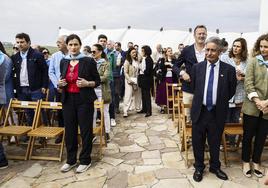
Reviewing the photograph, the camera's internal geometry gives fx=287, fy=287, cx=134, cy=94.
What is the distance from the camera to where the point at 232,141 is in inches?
202

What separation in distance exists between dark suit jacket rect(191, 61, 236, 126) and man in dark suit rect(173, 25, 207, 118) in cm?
31

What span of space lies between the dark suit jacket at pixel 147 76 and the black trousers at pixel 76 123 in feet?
11.8

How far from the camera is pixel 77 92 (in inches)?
164


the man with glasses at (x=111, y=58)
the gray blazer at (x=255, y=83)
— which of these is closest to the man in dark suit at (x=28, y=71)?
the man with glasses at (x=111, y=58)

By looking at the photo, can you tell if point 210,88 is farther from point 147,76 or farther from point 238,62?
point 147,76

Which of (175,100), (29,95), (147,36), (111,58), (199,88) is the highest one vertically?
(147,36)

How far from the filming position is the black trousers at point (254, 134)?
13.3 ft

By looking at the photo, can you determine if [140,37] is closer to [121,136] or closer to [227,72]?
[121,136]

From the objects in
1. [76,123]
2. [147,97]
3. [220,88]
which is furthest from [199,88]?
[147,97]

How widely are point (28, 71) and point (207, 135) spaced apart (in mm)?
3345

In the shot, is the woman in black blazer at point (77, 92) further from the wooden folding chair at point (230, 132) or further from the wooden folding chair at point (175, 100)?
the wooden folding chair at point (175, 100)

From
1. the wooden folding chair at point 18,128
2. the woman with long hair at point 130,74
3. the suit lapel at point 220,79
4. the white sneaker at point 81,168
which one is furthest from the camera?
the woman with long hair at point 130,74

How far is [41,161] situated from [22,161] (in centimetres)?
31

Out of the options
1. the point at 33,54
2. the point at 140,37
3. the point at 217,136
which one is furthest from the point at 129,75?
the point at 140,37
